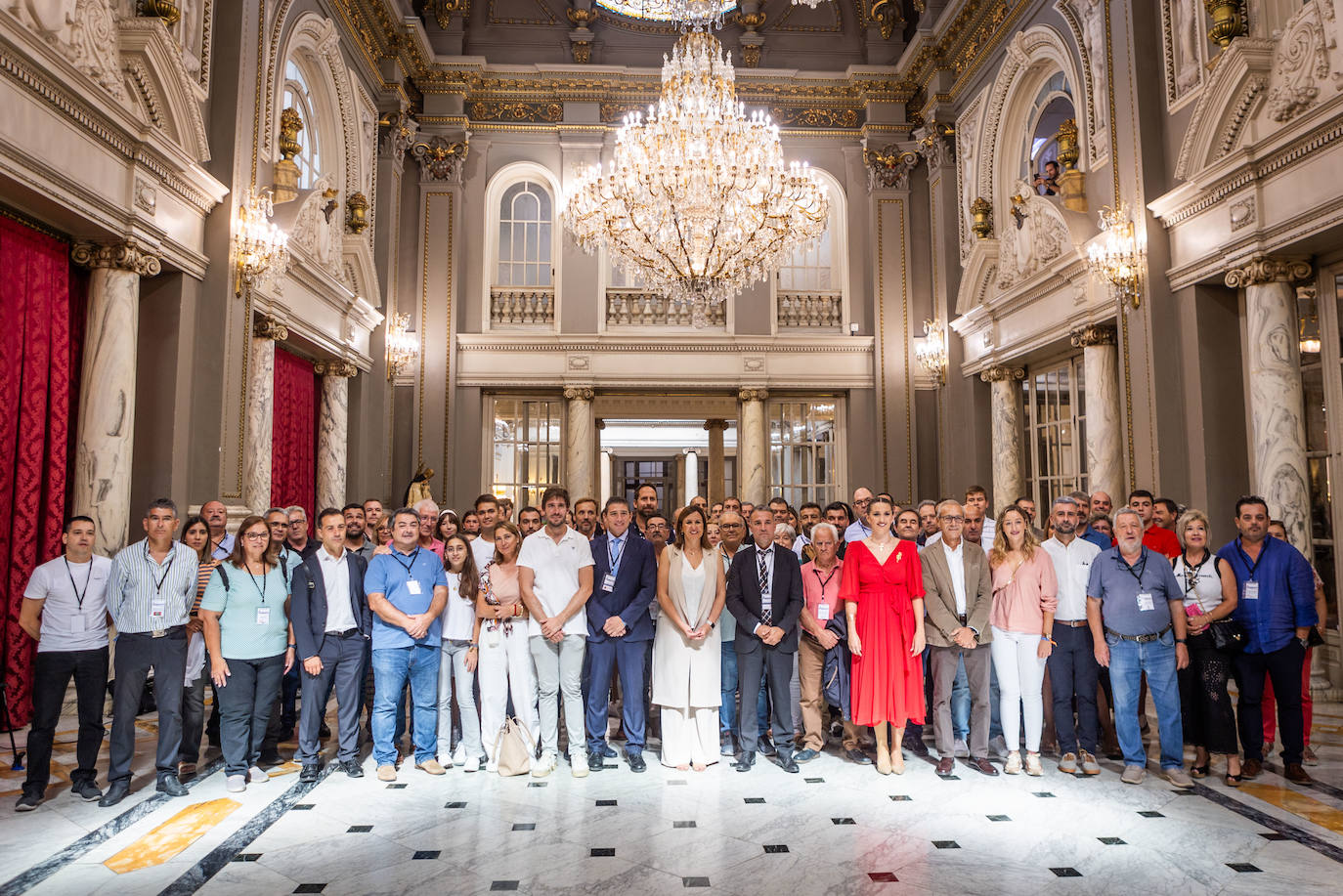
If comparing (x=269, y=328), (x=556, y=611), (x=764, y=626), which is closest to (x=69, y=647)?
(x=556, y=611)

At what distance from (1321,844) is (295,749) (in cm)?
541

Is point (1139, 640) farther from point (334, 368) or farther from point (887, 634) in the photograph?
point (334, 368)

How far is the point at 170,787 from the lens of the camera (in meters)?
4.34

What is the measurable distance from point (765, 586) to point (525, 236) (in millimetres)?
8816

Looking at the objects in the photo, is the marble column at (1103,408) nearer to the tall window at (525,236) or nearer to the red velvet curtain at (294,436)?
the tall window at (525,236)

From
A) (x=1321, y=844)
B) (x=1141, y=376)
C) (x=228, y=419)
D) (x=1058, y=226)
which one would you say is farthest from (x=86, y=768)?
(x=1058, y=226)

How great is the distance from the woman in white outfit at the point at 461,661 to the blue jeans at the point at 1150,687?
3585 millimetres

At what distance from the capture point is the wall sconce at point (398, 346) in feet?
37.4

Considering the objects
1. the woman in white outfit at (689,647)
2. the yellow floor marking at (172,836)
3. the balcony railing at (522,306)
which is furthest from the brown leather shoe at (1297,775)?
the balcony railing at (522,306)

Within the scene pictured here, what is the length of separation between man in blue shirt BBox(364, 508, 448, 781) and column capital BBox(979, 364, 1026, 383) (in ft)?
25.6

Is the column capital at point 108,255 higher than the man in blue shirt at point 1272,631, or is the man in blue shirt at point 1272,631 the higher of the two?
the column capital at point 108,255

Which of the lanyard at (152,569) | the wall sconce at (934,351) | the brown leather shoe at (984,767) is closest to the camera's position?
the lanyard at (152,569)

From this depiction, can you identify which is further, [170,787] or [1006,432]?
[1006,432]

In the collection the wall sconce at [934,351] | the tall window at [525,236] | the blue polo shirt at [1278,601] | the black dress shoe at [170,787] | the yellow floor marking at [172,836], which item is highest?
the tall window at [525,236]
